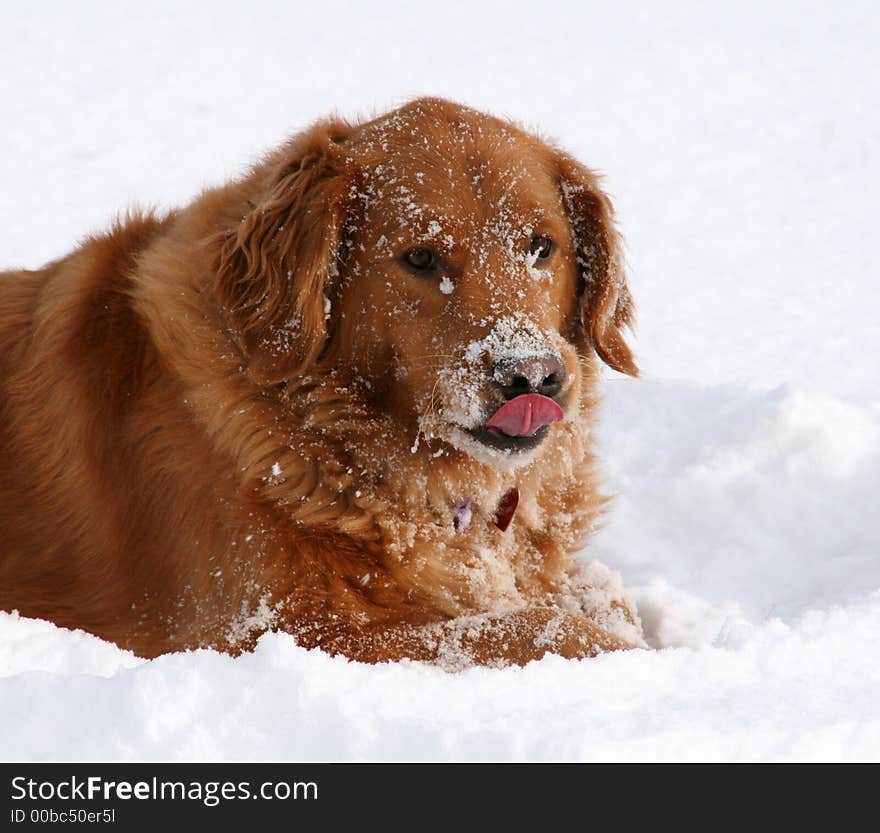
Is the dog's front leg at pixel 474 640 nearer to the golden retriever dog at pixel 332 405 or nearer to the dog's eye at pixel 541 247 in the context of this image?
the golden retriever dog at pixel 332 405

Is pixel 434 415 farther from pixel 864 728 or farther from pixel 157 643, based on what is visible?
pixel 864 728

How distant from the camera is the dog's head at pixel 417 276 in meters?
3.83

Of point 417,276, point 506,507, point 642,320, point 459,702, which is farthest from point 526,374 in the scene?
point 642,320

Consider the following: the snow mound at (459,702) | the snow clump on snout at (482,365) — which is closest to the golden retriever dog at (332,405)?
the snow clump on snout at (482,365)

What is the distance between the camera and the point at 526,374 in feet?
12.1

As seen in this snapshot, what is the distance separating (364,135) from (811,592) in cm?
257

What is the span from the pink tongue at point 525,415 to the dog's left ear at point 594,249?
2.33ft

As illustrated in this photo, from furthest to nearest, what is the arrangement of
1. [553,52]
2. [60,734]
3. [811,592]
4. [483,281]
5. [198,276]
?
1. [553,52]
2. [811,592]
3. [198,276]
4. [483,281]
5. [60,734]

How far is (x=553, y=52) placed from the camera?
14125mm

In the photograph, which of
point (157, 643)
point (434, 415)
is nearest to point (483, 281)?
point (434, 415)

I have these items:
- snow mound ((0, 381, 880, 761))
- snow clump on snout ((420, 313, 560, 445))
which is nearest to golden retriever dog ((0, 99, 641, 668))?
snow clump on snout ((420, 313, 560, 445))

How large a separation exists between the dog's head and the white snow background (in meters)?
0.56

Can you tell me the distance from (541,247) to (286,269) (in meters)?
0.85

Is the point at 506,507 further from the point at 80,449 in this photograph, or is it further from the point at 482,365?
the point at 80,449
